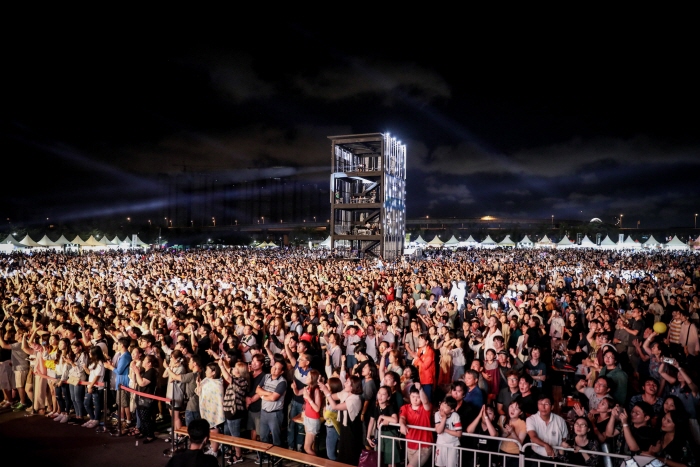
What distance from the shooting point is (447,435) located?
4.73m

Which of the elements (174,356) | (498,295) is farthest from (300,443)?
(498,295)

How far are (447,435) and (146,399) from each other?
4.29 m

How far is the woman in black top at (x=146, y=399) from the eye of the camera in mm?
6453

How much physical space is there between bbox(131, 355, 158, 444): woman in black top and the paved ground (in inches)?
6.3

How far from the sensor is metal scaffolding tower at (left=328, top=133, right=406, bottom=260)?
40.3 metres

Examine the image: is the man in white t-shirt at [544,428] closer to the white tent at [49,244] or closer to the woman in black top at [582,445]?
the woman in black top at [582,445]

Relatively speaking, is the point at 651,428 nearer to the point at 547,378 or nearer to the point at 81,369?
the point at 547,378

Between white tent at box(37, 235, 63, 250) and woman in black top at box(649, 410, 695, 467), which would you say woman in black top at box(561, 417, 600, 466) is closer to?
woman in black top at box(649, 410, 695, 467)

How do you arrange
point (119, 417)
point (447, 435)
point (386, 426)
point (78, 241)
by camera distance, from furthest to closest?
point (78, 241)
point (119, 417)
point (386, 426)
point (447, 435)

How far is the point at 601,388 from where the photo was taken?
509 centimetres

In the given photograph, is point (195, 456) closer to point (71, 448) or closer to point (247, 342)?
point (71, 448)

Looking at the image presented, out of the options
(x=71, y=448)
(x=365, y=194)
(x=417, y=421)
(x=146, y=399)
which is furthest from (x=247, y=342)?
(x=365, y=194)

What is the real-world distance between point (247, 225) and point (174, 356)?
14754 cm

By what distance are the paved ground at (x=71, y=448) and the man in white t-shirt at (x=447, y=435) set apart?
2124 mm
